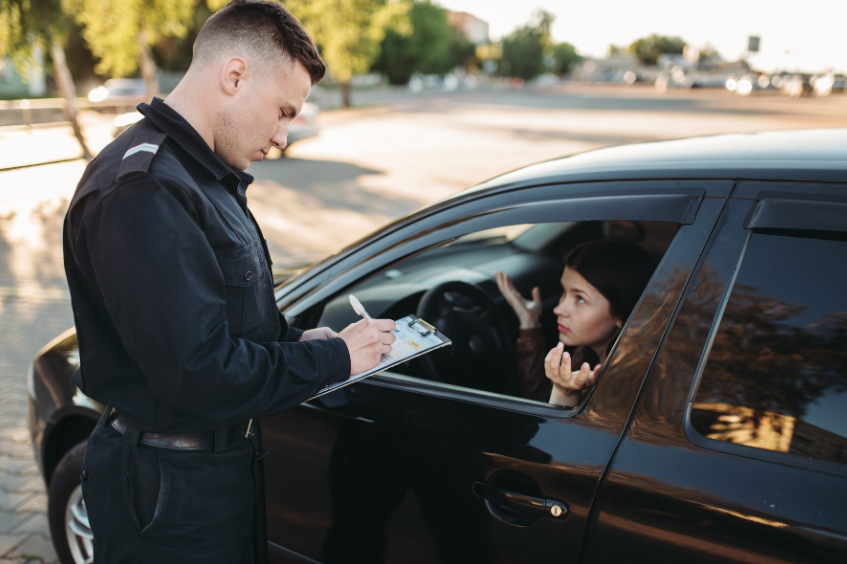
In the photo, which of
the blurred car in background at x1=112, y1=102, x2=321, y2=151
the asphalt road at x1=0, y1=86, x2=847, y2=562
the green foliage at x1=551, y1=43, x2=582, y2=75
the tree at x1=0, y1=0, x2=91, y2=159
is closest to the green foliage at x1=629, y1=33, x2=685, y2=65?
the green foliage at x1=551, y1=43, x2=582, y2=75

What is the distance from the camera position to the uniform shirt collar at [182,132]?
129cm

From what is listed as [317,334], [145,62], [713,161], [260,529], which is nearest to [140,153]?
[317,334]

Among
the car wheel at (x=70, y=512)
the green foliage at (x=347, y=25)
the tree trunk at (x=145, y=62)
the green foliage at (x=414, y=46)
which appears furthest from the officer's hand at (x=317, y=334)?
the green foliage at (x=414, y=46)

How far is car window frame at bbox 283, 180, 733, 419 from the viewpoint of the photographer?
1395 millimetres

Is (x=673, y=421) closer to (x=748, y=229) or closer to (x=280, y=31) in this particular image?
(x=748, y=229)

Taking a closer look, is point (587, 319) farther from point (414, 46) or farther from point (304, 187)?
point (414, 46)

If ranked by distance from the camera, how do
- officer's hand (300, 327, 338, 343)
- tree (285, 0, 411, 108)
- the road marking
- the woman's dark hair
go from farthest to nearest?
tree (285, 0, 411, 108) → the road marking → the woman's dark hair → officer's hand (300, 327, 338, 343)

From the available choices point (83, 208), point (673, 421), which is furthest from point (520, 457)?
point (83, 208)

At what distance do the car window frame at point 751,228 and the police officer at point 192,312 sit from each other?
71 cm

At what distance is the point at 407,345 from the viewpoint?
154cm

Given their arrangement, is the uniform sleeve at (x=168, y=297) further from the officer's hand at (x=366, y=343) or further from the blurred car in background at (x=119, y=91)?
the blurred car in background at (x=119, y=91)

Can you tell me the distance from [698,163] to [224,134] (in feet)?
3.67

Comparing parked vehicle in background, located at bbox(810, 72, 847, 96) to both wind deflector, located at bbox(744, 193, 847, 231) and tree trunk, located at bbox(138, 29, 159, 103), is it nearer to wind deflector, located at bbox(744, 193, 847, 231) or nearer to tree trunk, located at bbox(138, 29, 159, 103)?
tree trunk, located at bbox(138, 29, 159, 103)

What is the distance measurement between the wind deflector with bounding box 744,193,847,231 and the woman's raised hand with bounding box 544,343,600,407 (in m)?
0.54
